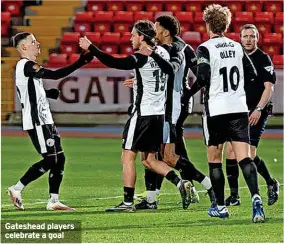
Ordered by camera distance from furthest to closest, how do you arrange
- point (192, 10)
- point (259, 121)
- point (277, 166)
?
point (192, 10)
point (277, 166)
point (259, 121)

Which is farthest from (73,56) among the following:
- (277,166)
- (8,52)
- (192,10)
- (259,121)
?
(259,121)

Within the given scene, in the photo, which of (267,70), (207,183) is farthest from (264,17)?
(207,183)

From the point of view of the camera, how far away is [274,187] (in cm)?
1216

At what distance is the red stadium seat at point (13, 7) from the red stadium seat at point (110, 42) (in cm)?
358

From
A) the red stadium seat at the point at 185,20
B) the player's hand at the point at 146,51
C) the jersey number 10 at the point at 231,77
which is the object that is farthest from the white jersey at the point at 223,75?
the red stadium seat at the point at 185,20

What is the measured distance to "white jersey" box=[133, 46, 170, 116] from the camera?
36.2 ft

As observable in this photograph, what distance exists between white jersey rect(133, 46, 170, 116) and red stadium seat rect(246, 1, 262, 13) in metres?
19.6

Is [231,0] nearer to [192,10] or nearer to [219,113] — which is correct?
[192,10]

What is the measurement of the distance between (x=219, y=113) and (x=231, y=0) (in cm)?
2048

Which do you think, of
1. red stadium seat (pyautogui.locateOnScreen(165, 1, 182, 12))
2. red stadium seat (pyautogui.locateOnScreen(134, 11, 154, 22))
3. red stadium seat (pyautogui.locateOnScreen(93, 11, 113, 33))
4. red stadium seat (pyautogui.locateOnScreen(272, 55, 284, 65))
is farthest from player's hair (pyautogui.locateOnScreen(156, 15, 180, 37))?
red stadium seat (pyautogui.locateOnScreen(165, 1, 182, 12))

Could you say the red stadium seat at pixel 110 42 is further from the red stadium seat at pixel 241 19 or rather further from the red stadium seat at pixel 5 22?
the red stadium seat at pixel 241 19

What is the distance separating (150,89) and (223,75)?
961 mm

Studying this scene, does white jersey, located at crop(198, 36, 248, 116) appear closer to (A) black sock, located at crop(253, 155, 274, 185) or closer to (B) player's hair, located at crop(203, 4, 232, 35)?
(B) player's hair, located at crop(203, 4, 232, 35)

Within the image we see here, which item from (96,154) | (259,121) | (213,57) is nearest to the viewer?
(213,57)
